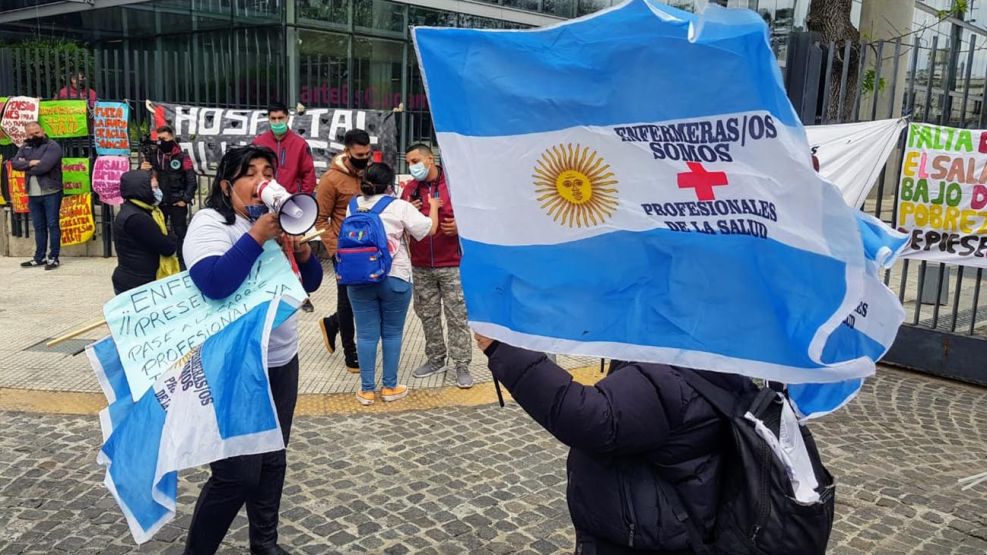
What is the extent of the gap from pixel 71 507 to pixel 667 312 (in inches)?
137

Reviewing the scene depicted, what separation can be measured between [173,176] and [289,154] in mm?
1995

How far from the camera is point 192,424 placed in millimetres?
2961

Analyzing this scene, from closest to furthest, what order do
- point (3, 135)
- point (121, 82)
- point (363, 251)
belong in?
point (363, 251) → point (3, 135) → point (121, 82)

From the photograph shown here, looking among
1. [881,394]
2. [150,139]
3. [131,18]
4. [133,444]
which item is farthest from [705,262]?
[131,18]

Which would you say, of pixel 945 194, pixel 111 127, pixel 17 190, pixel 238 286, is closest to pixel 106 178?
pixel 111 127

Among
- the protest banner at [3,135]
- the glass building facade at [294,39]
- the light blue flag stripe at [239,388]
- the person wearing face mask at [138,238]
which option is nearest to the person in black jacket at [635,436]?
the light blue flag stripe at [239,388]

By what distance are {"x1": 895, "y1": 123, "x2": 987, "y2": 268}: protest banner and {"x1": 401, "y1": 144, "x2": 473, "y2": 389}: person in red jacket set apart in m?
3.61

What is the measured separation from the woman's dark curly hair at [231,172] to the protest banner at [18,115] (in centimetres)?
917

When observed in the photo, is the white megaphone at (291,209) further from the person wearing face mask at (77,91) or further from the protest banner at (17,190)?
the protest banner at (17,190)

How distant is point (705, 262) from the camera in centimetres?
205

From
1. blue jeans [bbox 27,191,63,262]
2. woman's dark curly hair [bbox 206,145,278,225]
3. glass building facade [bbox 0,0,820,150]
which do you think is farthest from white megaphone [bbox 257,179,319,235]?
glass building facade [bbox 0,0,820,150]

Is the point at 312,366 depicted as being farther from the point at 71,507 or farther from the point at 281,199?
the point at 281,199

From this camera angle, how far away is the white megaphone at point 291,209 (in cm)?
308

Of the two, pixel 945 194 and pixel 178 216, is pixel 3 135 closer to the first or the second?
pixel 178 216
